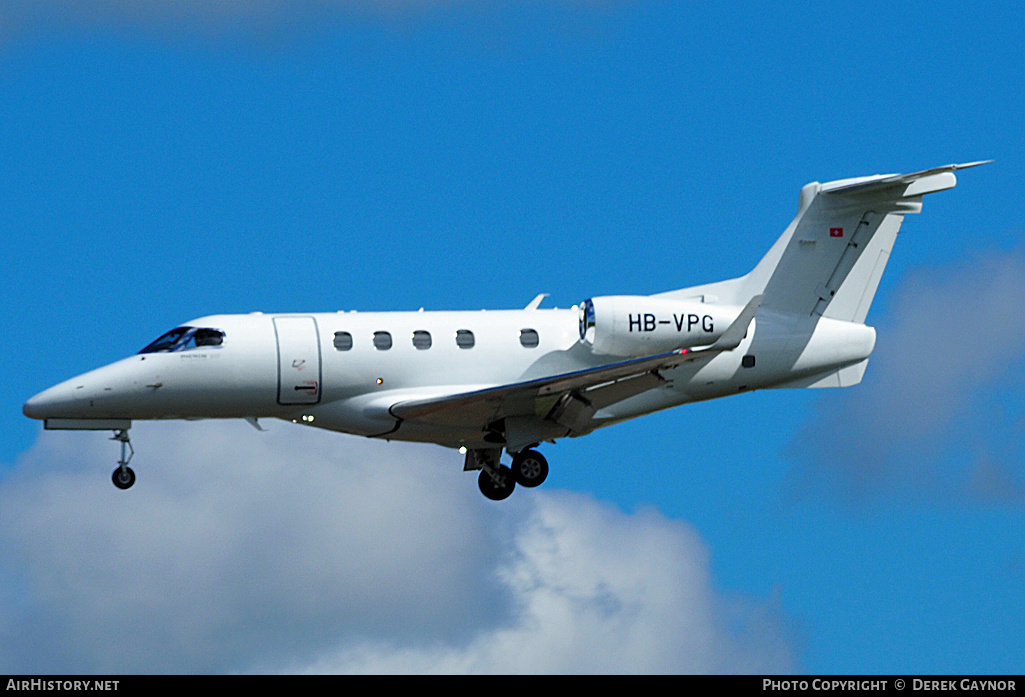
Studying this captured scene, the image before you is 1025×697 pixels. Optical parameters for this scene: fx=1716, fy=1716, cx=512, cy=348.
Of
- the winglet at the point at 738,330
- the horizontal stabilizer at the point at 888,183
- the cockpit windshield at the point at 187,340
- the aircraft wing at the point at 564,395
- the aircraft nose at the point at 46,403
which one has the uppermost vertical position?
the horizontal stabilizer at the point at 888,183

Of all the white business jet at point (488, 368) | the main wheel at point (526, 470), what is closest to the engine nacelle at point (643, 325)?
the white business jet at point (488, 368)

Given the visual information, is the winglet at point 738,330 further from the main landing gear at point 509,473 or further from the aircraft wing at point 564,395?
the main landing gear at point 509,473

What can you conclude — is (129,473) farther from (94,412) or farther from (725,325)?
(725,325)

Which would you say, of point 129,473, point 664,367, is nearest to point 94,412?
point 129,473

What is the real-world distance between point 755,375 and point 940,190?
5341 mm

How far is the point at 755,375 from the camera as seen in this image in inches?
1305

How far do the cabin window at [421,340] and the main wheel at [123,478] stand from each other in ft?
18.9

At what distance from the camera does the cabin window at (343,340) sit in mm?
31719

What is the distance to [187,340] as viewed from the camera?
3167 cm

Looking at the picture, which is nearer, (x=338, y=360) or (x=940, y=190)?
(x=338, y=360)

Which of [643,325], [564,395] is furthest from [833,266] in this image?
[564,395]

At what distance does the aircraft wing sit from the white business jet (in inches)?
1.5

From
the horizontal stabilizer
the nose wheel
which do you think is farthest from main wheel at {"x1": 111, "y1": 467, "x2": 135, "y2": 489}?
the horizontal stabilizer

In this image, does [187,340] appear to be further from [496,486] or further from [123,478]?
[496,486]
